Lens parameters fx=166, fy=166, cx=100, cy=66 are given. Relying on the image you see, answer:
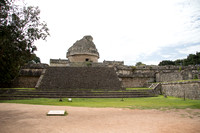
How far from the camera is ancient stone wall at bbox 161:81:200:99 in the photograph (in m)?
13.2

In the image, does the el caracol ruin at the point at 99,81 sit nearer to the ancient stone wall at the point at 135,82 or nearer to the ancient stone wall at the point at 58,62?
the ancient stone wall at the point at 135,82

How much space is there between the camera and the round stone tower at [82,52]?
96.4ft

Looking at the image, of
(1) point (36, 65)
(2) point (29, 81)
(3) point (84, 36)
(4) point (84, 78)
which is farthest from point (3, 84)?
(3) point (84, 36)

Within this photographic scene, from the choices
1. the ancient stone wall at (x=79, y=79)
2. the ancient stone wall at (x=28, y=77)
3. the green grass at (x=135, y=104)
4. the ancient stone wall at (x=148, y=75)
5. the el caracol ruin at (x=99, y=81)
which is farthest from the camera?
the ancient stone wall at (x=28, y=77)

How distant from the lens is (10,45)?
7797mm

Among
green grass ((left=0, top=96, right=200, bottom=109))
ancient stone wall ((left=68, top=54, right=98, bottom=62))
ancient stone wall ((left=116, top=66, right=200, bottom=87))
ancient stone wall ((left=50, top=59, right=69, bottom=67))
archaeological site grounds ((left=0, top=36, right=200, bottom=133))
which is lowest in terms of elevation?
green grass ((left=0, top=96, right=200, bottom=109))

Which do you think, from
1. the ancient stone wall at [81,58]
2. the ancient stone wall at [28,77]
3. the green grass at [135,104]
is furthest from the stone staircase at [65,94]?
the ancient stone wall at [81,58]

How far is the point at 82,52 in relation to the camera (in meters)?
29.2

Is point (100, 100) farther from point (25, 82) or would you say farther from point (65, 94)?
point (25, 82)

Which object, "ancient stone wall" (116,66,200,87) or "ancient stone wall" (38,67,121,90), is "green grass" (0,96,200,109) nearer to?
"ancient stone wall" (38,67,121,90)

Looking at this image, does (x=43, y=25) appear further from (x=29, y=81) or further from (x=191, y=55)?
(x=191, y=55)

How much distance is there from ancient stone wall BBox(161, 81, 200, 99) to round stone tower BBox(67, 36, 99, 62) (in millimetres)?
15136

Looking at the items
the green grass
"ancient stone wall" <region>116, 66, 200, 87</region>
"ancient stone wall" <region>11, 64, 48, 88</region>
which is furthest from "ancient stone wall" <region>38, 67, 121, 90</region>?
the green grass

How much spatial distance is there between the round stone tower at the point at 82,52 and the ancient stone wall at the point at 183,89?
1514 cm
